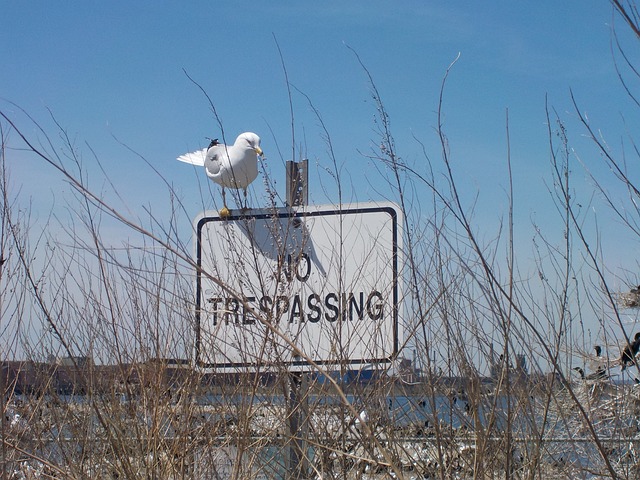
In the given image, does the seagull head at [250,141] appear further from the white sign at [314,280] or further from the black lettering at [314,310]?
the black lettering at [314,310]

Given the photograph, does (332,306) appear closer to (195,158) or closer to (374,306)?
(374,306)

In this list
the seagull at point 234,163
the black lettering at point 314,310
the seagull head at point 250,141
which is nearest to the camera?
the black lettering at point 314,310

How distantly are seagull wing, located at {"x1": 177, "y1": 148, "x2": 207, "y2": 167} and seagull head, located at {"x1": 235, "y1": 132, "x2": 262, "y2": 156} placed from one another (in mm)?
227

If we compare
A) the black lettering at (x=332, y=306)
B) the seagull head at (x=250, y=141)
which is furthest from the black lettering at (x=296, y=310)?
the seagull head at (x=250, y=141)

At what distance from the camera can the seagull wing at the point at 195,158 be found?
3.46 meters

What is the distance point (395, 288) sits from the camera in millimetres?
2852

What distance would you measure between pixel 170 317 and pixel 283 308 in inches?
23.7

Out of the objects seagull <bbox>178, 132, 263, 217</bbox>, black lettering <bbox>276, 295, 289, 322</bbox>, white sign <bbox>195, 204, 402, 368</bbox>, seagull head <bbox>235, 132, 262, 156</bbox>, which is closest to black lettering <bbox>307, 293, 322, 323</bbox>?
white sign <bbox>195, 204, 402, 368</bbox>

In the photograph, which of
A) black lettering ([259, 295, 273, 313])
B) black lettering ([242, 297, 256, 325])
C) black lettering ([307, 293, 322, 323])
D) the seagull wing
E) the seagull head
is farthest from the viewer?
the seagull wing

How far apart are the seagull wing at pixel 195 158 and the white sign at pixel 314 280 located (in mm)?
471

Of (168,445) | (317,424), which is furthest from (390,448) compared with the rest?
(168,445)

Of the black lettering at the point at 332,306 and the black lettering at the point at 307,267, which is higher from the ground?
the black lettering at the point at 307,267

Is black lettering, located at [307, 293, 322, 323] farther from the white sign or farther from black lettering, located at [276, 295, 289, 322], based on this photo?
black lettering, located at [276, 295, 289, 322]

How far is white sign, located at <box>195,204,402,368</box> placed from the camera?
2826 millimetres
